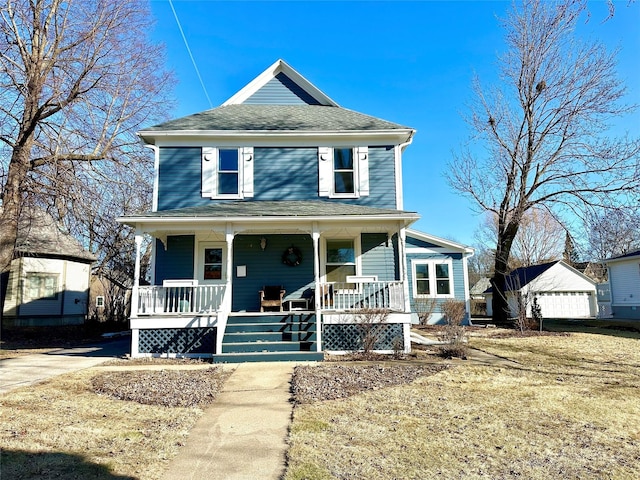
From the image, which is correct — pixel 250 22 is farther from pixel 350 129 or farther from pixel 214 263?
pixel 214 263

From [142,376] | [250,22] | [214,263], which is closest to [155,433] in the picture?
[142,376]

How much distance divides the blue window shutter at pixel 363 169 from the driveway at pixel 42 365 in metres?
8.15

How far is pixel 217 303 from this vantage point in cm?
1071

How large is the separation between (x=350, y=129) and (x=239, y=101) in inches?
177

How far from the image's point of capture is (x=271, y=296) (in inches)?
468

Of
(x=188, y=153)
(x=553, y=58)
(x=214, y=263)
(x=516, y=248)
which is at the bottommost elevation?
(x=214, y=263)

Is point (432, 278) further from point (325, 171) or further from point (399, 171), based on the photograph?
point (325, 171)

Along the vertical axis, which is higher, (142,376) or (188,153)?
(188,153)

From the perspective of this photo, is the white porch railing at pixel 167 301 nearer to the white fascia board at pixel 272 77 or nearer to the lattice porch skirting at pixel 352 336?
the lattice porch skirting at pixel 352 336

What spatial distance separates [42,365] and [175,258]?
420cm

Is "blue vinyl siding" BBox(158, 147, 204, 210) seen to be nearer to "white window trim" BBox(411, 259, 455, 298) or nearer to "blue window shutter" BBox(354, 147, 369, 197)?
"blue window shutter" BBox(354, 147, 369, 197)

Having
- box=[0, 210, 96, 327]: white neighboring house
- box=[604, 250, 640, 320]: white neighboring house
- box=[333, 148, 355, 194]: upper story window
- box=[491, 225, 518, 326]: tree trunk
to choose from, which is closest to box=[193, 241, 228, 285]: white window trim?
box=[333, 148, 355, 194]: upper story window

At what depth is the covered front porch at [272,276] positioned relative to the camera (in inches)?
399

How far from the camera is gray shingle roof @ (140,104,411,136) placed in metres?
12.9
